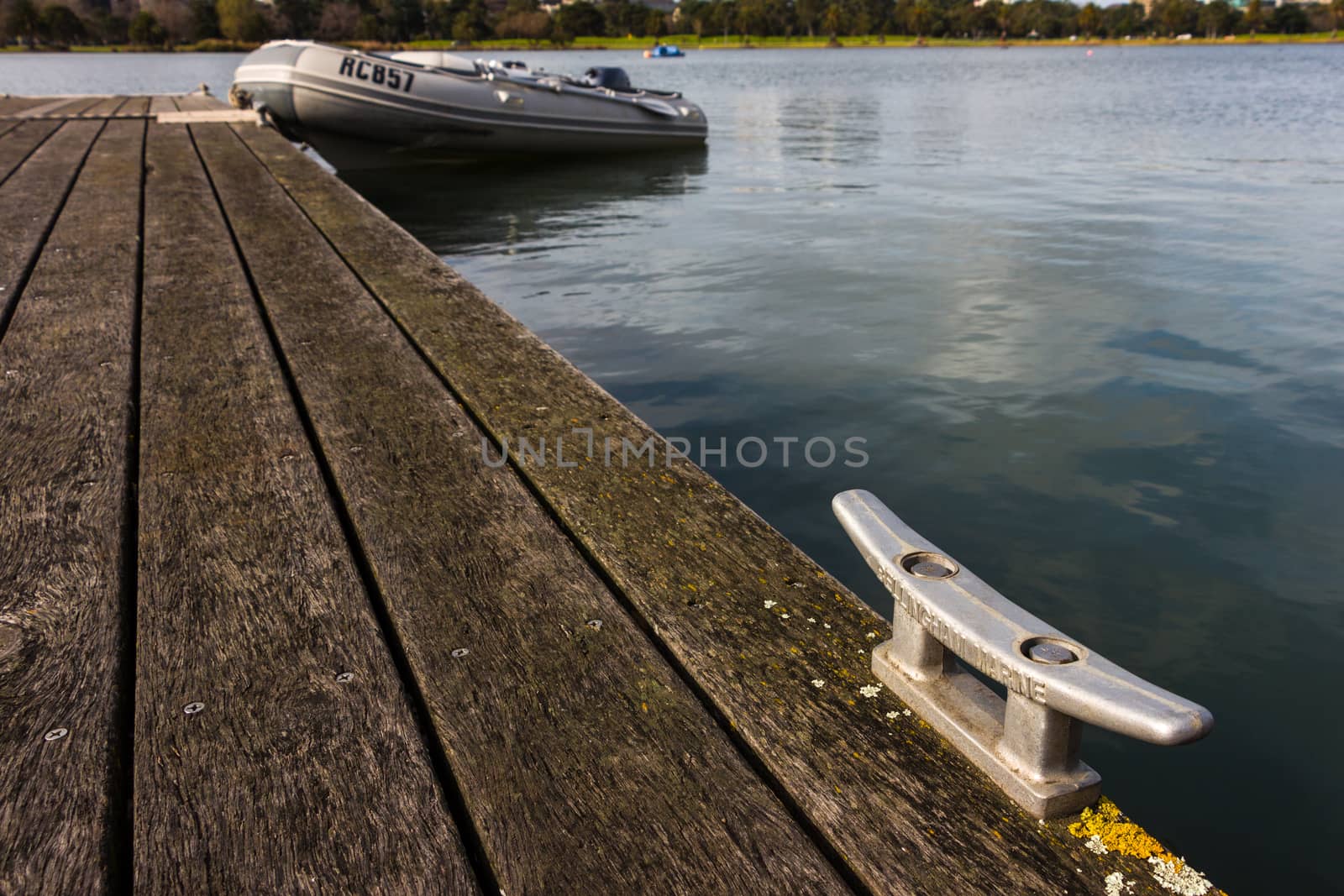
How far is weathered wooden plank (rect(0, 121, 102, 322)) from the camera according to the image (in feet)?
10.4

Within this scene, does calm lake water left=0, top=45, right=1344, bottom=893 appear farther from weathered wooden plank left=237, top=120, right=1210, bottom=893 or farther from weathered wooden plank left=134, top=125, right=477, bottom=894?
weathered wooden plank left=134, top=125, right=477, bottom=894

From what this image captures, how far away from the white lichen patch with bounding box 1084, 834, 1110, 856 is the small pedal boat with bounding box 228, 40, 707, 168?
10.8 m

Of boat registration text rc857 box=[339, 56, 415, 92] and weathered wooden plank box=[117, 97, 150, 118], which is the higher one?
boat registration text rc857 box=[339, 56, 415, 92]

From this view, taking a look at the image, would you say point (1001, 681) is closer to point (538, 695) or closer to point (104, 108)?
point (538, 695)

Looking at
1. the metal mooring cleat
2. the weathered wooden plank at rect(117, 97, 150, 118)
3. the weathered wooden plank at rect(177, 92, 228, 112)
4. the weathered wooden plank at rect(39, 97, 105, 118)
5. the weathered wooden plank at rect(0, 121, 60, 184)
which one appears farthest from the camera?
the weathered wooden plank at rect(177, 92, 228, 112)

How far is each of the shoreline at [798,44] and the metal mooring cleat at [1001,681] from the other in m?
83.9

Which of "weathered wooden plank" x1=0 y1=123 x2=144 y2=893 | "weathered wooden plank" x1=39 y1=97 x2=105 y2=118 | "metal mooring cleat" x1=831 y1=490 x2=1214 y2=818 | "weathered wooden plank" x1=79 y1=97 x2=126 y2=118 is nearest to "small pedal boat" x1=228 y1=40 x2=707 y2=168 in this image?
"weathered wooden plank" x1=79 y1=97 x2=126 y2=118

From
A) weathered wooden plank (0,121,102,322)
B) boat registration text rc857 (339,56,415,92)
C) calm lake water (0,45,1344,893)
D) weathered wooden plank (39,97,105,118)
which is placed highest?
boat registration text rc857 (339,56,415,92)

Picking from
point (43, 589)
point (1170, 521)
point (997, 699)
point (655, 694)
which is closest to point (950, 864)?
point (997, 699)

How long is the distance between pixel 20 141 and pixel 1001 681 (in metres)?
8.16

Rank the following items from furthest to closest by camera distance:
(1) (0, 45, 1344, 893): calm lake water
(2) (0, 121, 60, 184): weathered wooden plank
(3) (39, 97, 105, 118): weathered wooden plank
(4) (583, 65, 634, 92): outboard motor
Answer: (4) (583, 65, 634, 92): outboard motor → (3) (39, 97, 105, 118): weathered wooden plank → (2) (0, 121, 60, 184): weathered wooden plank → (1) (0, 45, 1344, 893): calm lake water

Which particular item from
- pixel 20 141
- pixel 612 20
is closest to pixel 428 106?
pixel 20 141

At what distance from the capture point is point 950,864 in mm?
949

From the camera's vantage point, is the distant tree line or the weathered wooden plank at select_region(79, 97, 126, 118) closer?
the weathered wooden plank at select_region(79, 97, 126, 118)
